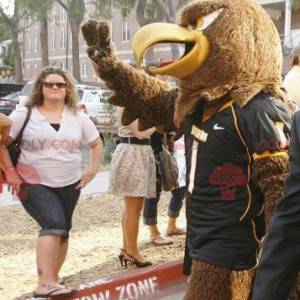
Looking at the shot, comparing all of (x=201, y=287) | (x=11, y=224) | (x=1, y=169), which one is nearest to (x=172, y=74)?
(x=201, y=287)

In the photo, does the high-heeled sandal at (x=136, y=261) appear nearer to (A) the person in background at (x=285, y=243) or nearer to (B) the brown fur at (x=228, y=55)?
(B) the brown fur at (x=228, y=55)

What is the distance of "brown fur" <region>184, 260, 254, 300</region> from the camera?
275 centimetres

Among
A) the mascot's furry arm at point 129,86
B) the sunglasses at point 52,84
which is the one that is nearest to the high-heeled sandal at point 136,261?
the sunglasses at point 52,84

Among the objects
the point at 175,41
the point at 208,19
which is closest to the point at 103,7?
the point at 208,19

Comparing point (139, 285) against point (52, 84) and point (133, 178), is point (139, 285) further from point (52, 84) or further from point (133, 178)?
point (52, 84)

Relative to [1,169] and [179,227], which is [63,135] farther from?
[179,227]

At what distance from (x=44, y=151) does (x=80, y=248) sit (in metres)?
1.83

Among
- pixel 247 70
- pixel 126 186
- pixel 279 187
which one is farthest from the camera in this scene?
pixel 126 186

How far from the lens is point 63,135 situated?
4.32 m

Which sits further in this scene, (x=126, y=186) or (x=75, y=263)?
(x=75, y=263)

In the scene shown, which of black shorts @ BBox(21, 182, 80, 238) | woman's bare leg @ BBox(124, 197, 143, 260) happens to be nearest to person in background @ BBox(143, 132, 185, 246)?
woman's bare leg @ BBox(124, 197, 143, 260)

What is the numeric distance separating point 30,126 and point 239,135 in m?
1.93

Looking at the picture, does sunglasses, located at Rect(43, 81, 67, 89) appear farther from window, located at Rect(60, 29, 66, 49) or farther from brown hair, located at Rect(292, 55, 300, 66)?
window, located at Rect(60, 29, 66, 49)

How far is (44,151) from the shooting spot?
13.9 feet
